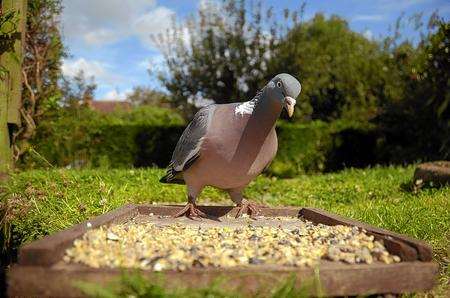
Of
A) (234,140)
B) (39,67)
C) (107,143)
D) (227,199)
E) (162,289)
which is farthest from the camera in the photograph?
(107,143)

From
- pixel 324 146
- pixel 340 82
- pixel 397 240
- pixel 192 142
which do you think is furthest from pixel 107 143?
pixel 340 82

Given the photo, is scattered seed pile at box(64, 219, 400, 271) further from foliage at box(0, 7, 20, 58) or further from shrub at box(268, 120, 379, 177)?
shrub at box(268, 120, 379, 177)

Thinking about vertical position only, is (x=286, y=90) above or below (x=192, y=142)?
above

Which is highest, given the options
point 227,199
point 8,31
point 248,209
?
point 8,31

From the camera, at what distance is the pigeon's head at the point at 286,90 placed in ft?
9.32

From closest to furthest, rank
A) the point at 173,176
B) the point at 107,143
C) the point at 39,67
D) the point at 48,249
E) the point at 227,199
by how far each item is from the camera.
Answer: the point at 48,249 → the point at 173,176 → the point at 227,199 → the point at 39,67 → the point at 107,143

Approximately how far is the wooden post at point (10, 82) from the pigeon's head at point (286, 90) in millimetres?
3059

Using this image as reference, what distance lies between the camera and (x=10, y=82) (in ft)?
16.5

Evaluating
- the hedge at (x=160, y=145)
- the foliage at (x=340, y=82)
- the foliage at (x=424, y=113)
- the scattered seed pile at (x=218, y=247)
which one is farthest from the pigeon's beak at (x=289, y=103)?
the foliage at (x=340, y=82)

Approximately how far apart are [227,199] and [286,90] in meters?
3.86

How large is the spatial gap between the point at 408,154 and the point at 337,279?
9.60 metres

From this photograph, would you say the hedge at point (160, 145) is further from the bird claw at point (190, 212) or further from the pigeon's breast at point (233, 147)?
the pigeon's breast at point (233, 147)

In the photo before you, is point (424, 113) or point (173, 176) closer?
point (173, 176)

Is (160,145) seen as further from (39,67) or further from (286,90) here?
(286,90)
